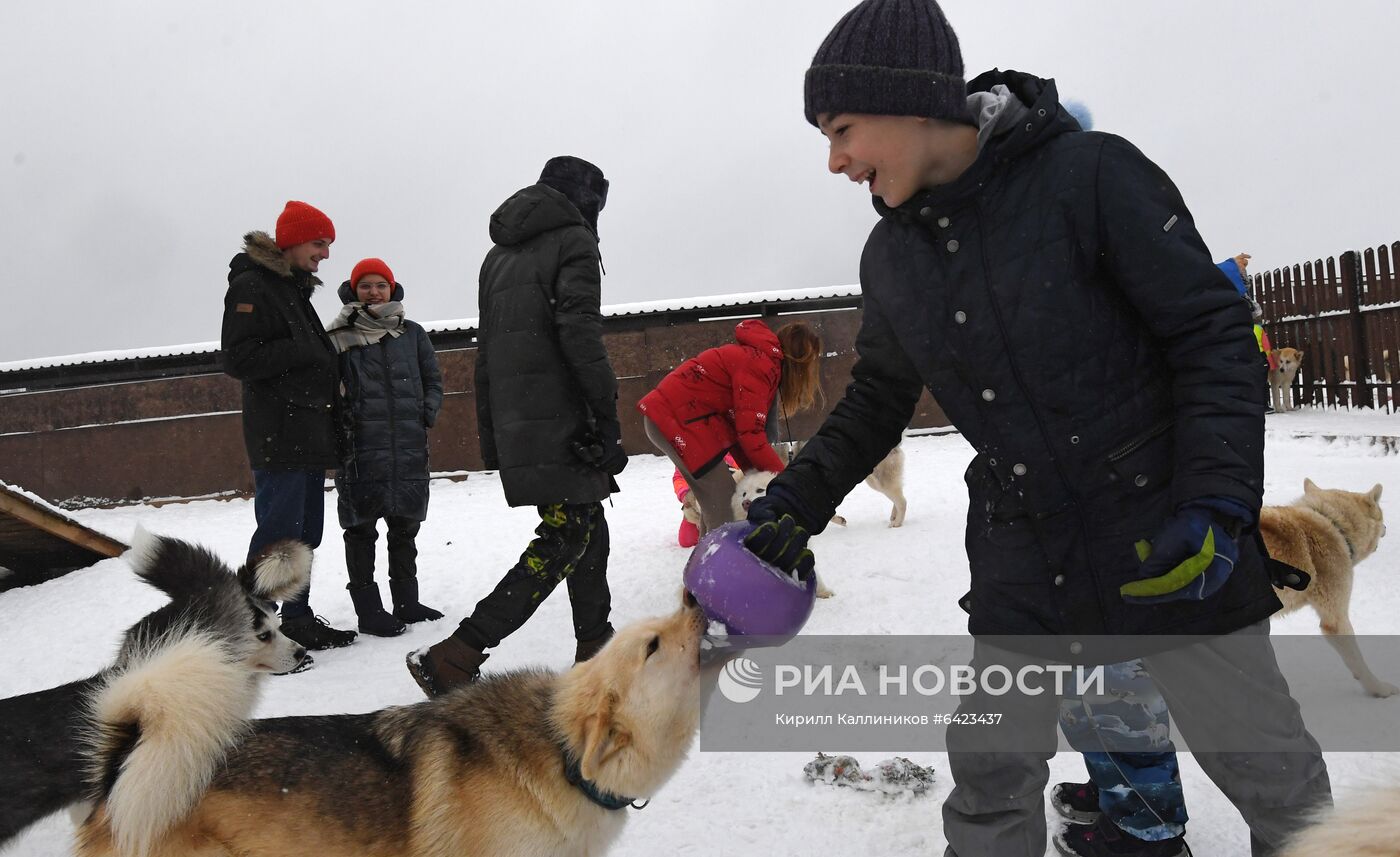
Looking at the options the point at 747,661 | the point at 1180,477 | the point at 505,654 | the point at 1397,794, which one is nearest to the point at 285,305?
the point at 505,654

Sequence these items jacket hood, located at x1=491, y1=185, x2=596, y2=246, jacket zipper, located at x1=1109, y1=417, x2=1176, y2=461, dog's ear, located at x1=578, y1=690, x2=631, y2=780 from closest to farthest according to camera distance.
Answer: jacket zipper, located at x1=1109, y1=417, x2=1176, y2=461, dog's ear, located at x1=578, y1=690, x2=631, y2=780, jacket hood, located at x1=491, y1=185, x2=596, y2=246

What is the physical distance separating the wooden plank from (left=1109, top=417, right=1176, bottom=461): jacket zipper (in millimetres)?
6643

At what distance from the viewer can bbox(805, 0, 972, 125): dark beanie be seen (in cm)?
169

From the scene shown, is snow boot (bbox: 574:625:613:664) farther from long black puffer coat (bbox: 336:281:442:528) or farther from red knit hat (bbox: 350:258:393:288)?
red knit hat (bbox: 350:258:393:288)

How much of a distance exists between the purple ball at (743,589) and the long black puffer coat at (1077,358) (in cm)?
49

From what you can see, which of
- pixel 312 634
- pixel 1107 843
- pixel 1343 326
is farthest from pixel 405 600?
pixel 1343 326

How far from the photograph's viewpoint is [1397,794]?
2.94 feet

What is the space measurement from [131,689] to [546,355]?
7.25ft

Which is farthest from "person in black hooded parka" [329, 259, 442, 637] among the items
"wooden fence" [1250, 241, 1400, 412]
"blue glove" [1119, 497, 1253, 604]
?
"wooden fence" [1250, 241, 1400, 412]

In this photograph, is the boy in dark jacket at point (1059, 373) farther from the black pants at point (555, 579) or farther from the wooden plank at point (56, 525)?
the wooden plank at point (56, 525)

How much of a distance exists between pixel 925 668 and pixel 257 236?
4.42 meters

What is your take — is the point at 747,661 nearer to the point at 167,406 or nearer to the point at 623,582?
the point at 623,582

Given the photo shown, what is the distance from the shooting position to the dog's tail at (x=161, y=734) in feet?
6.34

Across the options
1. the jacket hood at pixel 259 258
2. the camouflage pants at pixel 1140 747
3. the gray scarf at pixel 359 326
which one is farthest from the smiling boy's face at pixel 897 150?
the gray scarf at pixel 359 326
